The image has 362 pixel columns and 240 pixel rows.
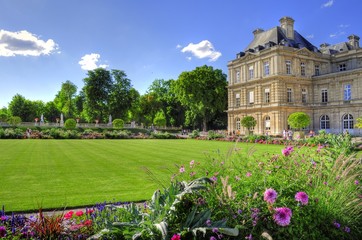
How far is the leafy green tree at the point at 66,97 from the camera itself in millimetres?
87562

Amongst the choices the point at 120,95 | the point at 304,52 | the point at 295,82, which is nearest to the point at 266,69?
the point at 295,82

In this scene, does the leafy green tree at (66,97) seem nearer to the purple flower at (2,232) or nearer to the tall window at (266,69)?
the tall window at (266,69)

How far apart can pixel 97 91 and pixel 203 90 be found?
86.1 ft

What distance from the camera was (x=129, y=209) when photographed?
4.11m

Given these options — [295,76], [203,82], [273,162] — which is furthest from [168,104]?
[273,162]

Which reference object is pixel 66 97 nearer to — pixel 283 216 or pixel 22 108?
pixel 22 108

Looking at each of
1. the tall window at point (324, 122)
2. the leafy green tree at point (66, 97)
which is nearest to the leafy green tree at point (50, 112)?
the leafy green tree at point (66, 97)

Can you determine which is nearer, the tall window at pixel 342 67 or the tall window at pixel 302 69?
the tall window at pixel 302 69

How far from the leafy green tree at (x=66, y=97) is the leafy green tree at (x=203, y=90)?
42.4m

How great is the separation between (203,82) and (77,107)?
4071cm

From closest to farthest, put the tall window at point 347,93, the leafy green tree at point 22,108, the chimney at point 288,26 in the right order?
the tall window at point 347,93, the chimney at point 288,26, the leafy green tree at point 22,108

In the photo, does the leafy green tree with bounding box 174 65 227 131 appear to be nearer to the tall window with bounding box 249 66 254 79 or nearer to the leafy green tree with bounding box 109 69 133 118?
the tall window with bounding box 249 66 254 79

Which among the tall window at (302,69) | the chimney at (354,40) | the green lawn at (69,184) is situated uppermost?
the chimney at (354,40)

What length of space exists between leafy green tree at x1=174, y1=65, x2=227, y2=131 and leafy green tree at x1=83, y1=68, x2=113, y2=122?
19754 millimetres
